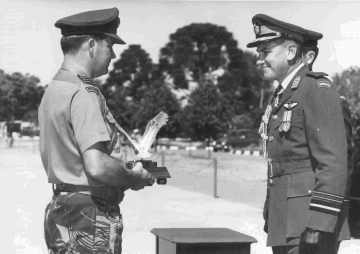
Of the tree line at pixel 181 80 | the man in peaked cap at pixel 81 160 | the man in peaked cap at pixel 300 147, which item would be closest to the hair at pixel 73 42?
the man in peaked cap at pixel 81 160

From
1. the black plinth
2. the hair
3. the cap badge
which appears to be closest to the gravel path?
the black plinth

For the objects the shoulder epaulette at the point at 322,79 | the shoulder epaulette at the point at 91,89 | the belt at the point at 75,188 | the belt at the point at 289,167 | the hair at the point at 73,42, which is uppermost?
the hair at the point at 73,42

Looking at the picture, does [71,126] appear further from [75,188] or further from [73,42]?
[73,42]

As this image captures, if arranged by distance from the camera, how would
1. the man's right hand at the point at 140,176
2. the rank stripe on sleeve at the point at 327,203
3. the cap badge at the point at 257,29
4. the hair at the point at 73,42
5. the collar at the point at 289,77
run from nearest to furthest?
the man's right hand at the point at 140,176 < the hair at the point at 73,42 < the rank stripe on sleeve at the point at 327,203 < the collar at the point at 289,77 < the cap badge at the point at 257,29

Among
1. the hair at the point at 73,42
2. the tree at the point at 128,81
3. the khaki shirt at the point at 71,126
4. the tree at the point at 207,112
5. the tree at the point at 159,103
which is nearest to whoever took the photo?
the khaki shirt at the point at 71,126

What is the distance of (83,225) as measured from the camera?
288cm

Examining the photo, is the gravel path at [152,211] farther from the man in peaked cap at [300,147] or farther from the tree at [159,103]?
the tree at [159,103]

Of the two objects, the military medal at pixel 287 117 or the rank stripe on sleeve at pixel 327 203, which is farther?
the military medal at pixel 287 117

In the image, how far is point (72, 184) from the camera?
9.48 feet

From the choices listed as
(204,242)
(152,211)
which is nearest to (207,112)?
(152,211)

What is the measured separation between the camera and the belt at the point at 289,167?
336 centimetres

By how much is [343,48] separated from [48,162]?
637 centimetres

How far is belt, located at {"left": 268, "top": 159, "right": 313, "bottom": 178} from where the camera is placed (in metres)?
3.36

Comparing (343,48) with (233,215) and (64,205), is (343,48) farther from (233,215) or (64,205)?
(64,205)
